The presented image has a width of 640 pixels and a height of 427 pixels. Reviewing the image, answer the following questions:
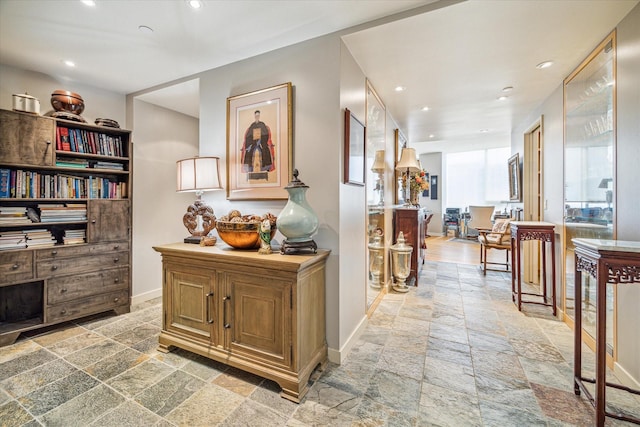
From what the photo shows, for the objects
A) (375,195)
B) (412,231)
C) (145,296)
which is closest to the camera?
(375,195)

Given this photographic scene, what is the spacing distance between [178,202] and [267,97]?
2.27m

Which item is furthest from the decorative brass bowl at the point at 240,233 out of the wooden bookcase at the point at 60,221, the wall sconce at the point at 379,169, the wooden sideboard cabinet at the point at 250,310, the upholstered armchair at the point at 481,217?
the upholstered armchair at the point at 481,217

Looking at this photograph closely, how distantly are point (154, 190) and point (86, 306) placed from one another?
1.45 metres

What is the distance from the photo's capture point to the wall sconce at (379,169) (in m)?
3.12

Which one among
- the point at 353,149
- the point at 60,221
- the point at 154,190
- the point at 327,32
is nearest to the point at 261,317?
the point at 353,149

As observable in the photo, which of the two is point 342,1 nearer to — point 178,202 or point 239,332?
point 239,332

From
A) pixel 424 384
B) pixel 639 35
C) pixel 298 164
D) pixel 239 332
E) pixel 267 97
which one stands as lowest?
pixel 424 384

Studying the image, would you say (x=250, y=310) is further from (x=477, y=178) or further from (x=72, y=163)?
(x=477, y=178)

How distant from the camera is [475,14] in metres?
1.79

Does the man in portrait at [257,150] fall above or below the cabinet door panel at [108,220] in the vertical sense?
above

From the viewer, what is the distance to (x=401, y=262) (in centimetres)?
365

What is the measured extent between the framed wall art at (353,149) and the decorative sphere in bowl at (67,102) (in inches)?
110

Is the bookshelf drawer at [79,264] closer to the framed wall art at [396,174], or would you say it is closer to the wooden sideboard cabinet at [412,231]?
the wooden sideboard cabinet at [412,231]

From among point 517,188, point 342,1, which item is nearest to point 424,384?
point 342,1
